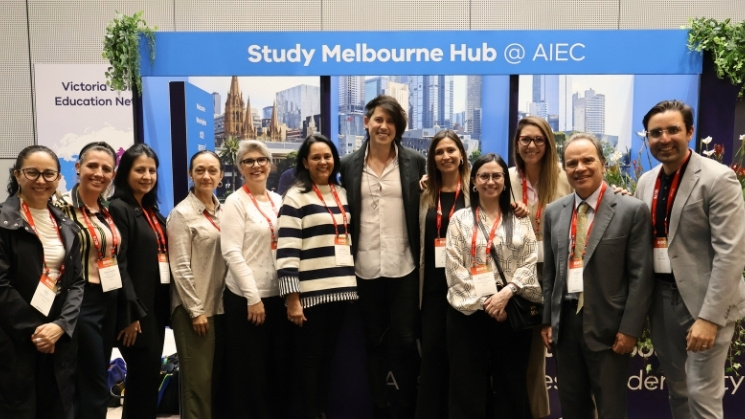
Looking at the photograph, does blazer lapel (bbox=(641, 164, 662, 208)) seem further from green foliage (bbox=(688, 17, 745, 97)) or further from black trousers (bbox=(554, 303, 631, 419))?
green foliage (bbox=(688, 17, 745, 97))

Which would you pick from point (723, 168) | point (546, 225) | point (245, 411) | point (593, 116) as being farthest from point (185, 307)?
point (593, 116)

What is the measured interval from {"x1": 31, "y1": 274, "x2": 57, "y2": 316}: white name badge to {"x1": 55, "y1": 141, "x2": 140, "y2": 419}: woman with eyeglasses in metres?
0.17

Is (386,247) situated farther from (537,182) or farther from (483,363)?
(537,182)

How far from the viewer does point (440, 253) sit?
265 centimetres

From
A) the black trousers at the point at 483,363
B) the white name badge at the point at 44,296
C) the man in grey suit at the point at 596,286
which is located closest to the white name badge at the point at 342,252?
the black trousers at the point at 483,363

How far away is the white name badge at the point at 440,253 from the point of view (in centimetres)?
263

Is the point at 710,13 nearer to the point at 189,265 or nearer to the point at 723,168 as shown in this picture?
the point at 723,168

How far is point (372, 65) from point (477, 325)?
2.03m

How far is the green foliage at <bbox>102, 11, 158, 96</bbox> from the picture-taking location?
11.8ft

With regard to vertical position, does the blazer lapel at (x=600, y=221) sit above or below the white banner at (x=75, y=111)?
below

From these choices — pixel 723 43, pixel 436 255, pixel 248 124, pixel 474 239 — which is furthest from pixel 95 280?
pixel 723 43

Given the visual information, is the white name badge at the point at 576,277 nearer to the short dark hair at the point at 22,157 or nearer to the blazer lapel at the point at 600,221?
the blazer lapel at the point at 600,221

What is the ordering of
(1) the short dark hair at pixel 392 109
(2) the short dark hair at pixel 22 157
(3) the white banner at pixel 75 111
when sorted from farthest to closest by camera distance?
1. (3) the white banner at pixel 75 111
2. (1) the short dark hair at pixel 392 109
3. (2) the short dark hair at pixel 22 157

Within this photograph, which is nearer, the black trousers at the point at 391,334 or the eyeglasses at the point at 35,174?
the eyeglasses at the point at 35,174
